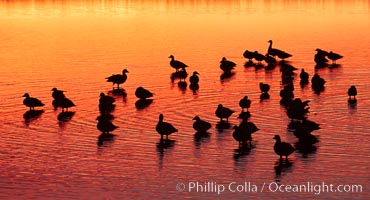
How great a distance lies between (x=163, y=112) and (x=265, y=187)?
1129 cm

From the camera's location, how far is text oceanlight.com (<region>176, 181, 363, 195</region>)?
24.8m

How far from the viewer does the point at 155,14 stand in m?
95.7

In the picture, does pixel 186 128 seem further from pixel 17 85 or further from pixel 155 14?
pixel 155 14

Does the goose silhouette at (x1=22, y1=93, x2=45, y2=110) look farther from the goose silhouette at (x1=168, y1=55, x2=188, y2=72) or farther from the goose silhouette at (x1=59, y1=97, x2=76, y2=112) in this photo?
the goose silhouette at (x1=168, y1=55, x2=188, y2=72)

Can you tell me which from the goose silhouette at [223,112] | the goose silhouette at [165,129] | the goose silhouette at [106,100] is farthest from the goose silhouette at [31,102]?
the goose silhouette at [223,112]

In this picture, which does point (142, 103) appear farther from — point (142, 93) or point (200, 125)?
point (200, 125)

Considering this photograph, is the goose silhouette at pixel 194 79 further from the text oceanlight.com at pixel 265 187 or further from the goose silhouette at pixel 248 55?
the text oceanlight.com at pixel 265 187

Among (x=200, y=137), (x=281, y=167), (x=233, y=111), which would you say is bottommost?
(x=281, y=167)

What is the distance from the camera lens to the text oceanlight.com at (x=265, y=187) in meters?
24.8

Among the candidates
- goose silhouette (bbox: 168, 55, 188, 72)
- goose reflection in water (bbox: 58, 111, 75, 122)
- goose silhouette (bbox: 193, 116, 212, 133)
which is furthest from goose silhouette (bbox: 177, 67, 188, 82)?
goose silhouette (bbox: 193, 116, 212, 133)

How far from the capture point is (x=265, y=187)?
82.6 ft

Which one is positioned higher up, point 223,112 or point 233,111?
point 223,112

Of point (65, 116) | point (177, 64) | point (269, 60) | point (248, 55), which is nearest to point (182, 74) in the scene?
point (177, 64)

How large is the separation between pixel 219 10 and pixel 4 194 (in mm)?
78862
